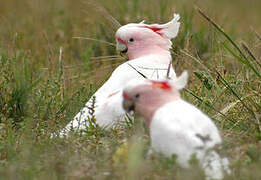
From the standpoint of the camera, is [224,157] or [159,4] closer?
[224,157]

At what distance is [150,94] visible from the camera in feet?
8.32

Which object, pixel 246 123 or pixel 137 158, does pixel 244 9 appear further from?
pixel 137 158

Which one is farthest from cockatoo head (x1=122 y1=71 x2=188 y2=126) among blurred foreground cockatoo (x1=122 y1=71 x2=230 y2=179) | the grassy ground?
the grassy ground

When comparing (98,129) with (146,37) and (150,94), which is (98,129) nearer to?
(150,94)

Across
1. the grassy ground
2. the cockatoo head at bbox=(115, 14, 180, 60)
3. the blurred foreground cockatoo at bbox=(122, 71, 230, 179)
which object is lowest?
the grassy ground

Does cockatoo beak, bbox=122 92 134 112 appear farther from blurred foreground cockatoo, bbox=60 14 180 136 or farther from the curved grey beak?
blurred foreground cockatoo, bbox=60 14 180 136

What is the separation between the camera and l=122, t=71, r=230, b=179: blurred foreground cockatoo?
7.72 feet

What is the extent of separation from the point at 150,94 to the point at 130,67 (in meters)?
0.82

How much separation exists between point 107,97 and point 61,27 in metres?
3.20

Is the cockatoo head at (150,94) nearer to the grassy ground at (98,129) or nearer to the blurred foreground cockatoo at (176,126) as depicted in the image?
the blurred foreground cockatoo at (176,126)

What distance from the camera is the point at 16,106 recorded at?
352 centimetres

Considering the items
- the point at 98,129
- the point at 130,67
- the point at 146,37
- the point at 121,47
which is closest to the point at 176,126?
the point at 98,129

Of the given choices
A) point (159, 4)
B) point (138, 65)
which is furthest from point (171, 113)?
point (159, 4)

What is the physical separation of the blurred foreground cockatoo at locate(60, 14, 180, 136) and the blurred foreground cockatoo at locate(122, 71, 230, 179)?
0.52 m
